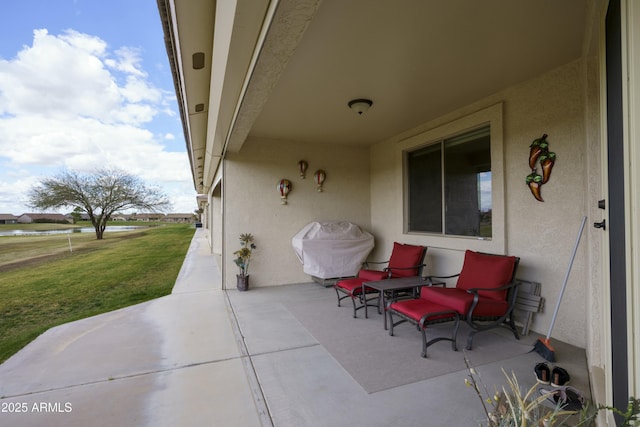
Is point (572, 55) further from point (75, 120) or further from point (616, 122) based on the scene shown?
point (75, 120)

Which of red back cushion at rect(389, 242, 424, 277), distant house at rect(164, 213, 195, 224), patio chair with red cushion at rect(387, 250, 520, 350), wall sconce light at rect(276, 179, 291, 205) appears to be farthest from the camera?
distant house at rect(164, 213, 195, 224)

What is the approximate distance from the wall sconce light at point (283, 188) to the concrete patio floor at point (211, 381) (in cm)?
301

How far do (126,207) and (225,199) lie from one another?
2063 cm

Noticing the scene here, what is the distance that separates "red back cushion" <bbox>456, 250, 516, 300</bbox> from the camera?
3574mm

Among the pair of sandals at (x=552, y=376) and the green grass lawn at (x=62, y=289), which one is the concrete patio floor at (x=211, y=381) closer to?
the pair of sandals at (x=552, y=376)

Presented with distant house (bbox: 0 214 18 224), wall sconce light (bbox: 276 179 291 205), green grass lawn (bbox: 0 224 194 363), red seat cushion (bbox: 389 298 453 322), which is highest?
wall sconce light (bbox: 276 179 291 205)

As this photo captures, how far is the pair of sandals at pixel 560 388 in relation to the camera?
2.07 m

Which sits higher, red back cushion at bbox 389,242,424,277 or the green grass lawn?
red back cushion at bbox 389,242,424,277

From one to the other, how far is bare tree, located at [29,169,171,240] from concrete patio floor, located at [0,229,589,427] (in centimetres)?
1960

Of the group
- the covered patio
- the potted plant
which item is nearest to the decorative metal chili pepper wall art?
the covered patio

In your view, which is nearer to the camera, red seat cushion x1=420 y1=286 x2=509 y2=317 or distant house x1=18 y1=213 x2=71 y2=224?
red seat cushion x1=420 y1=286 x2=509 y2=317

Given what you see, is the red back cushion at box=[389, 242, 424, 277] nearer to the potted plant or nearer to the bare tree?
the potted plant

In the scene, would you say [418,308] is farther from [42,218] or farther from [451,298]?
[42,218]

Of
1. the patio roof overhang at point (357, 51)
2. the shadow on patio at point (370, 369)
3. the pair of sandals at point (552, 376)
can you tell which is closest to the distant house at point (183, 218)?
the patio roof overhang at point (357, 51)
